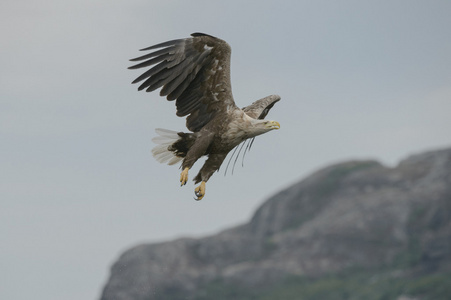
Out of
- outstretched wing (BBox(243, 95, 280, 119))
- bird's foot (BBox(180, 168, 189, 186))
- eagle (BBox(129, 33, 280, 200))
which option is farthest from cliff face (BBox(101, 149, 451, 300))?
bird's foot (BBox(180, 168, 189, 186))

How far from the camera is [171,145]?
39.8 feet

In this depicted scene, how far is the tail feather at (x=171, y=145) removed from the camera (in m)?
11.8

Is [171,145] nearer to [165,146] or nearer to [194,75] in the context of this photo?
[165,146]

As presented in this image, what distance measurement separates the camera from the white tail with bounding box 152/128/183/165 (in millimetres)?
12125

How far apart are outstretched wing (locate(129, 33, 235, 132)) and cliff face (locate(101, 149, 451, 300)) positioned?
58721mm

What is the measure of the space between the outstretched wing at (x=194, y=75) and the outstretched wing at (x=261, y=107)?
801 millimetres

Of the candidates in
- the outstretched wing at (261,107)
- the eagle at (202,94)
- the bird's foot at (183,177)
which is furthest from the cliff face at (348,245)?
the bird's foot at (183,177)

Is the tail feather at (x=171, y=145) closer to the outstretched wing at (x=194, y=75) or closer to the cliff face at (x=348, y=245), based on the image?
the outstretched wing at (x=194, y=75)

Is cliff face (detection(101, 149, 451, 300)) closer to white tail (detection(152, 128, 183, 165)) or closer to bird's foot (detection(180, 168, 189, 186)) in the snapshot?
white tail (detection(152, 128, 183, 165))

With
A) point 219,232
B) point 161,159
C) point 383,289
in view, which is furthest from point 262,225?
point 161,159

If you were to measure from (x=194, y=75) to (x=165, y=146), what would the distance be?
1.47m

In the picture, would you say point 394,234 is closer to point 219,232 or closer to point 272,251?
point 272,251

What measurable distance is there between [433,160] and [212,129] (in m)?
75.9

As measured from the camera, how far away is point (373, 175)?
86938 mm
